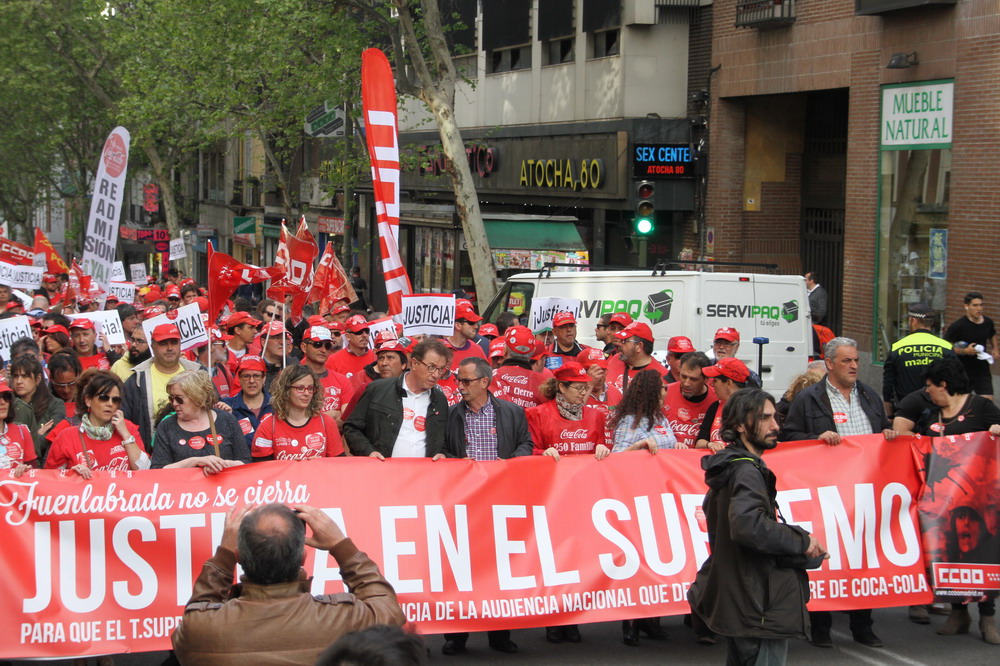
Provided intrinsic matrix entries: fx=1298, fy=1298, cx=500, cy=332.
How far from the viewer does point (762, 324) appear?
1450cm

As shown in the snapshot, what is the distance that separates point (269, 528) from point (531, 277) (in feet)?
38.6

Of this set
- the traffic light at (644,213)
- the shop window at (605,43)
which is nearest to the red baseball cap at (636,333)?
the traffic light at (644,213)

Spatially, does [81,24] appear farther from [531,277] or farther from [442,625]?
[442,625]

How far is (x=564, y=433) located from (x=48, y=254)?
15175mm

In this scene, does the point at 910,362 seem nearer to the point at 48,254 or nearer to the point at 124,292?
the point at 124,292

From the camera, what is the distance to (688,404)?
8688 mm

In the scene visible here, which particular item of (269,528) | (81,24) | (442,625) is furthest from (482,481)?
(81,24)

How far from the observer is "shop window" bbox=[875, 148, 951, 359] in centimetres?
1861

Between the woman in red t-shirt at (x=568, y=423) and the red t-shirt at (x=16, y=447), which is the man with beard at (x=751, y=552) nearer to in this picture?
the woman in red t-shirt at (x=568, y=423)

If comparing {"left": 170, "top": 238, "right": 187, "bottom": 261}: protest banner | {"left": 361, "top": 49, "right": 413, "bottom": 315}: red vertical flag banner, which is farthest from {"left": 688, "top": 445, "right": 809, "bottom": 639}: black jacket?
{"left": 170, "top": 238, "right": 187, "bottom": 261}: protest banner

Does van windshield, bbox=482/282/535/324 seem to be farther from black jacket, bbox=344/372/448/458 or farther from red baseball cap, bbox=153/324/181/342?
black jacket, bbox=344/372/448/458

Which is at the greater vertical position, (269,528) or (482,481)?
(269,528)

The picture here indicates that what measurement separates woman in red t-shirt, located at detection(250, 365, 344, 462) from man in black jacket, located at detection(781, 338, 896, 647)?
2926 mm

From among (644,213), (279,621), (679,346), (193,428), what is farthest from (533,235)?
(279,621)
